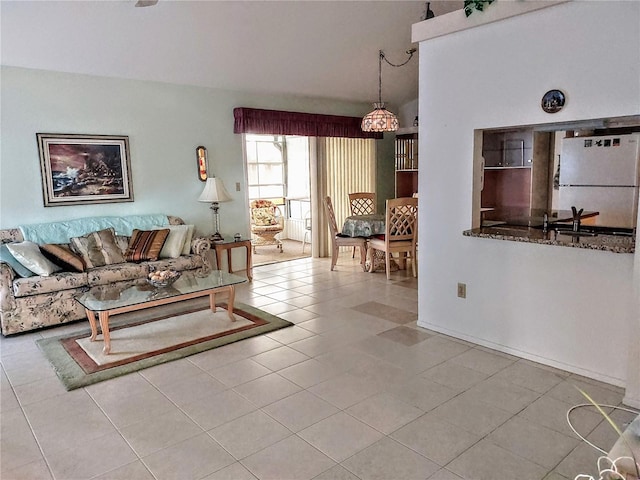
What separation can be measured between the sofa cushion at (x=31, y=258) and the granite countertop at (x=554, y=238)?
11.8ft

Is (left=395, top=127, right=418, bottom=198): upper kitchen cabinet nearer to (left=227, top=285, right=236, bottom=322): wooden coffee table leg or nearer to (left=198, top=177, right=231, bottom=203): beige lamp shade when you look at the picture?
(left=198, top=177, right=231, bottom=203): beige lamp shade

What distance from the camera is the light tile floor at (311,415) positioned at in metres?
2.20

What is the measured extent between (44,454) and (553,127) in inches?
146

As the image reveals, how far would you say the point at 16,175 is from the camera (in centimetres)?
457

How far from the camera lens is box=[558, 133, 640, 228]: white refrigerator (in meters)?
4.57

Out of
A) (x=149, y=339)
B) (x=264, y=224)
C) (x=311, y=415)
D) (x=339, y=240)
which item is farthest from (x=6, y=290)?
(x=264, y=224)

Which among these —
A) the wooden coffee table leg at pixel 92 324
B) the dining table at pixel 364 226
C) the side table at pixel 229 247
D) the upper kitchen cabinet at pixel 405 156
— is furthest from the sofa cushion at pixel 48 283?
the upper kitchen cabinet at pixel 405 156

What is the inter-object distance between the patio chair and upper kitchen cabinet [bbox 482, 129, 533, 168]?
361 centimetres

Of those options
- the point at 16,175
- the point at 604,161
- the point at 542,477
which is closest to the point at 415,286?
the point at 604,161

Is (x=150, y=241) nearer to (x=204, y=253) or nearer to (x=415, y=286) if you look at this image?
(x=204, y=253)

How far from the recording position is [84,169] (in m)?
4.97

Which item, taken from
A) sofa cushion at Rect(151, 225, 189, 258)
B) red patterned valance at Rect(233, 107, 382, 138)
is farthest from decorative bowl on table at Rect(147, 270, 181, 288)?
red patterned valance at Rect(233, 107, 382, 138)

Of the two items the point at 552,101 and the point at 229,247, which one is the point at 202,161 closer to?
the point at 229,247

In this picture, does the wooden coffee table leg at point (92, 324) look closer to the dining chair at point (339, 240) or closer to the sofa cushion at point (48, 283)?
the sofa cushion at point (48, 283)
